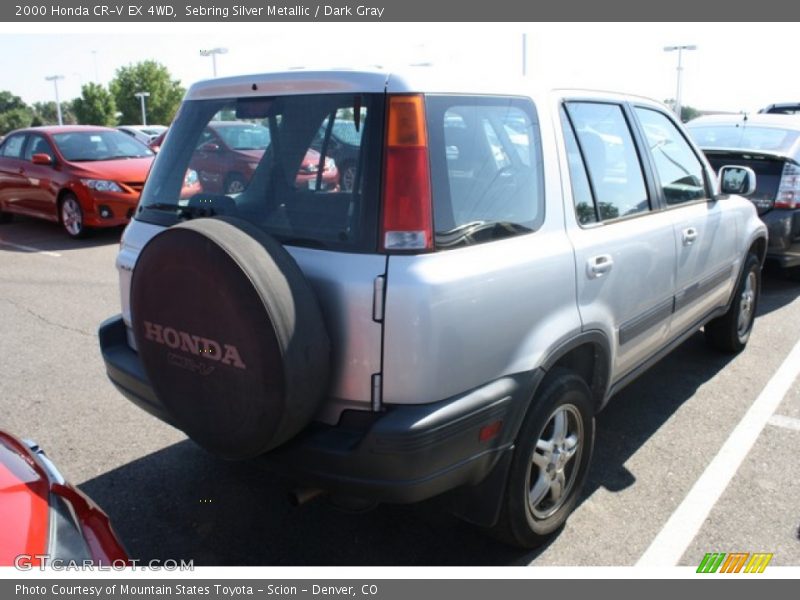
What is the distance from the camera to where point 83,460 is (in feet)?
12.2

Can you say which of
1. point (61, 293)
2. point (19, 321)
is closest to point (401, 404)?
point (19, 321)

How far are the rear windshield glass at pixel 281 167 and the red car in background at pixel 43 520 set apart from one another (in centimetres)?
111

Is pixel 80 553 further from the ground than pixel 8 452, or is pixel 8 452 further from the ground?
pixel 8 452

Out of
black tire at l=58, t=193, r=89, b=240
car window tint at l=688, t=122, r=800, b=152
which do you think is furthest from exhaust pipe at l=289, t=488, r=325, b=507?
black tire at l=58, t=193, r=89, b=240

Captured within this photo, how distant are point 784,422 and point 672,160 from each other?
1.71m

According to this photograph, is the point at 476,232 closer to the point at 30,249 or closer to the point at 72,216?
the point at 30,249

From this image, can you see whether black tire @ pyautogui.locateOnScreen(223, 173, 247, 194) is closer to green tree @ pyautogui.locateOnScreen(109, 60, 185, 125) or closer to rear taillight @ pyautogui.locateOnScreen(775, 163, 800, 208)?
rear taillight @ pyautogui.locateOnScreen(775, 163, 800, 208)

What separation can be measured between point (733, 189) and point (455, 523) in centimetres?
294

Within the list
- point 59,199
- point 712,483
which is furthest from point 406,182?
point 59,199

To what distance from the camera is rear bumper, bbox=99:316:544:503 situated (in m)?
2.29

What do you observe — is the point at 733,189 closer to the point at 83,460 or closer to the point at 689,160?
the point at 689,160

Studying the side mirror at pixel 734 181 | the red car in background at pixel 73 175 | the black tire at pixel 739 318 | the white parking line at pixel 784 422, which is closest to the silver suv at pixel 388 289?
the white parking line at pixel 784 422

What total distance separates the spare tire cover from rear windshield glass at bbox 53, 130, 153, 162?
29.6 feet

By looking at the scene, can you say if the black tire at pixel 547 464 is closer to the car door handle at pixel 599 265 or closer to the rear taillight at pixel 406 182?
the car door handle at pixel 599 265
